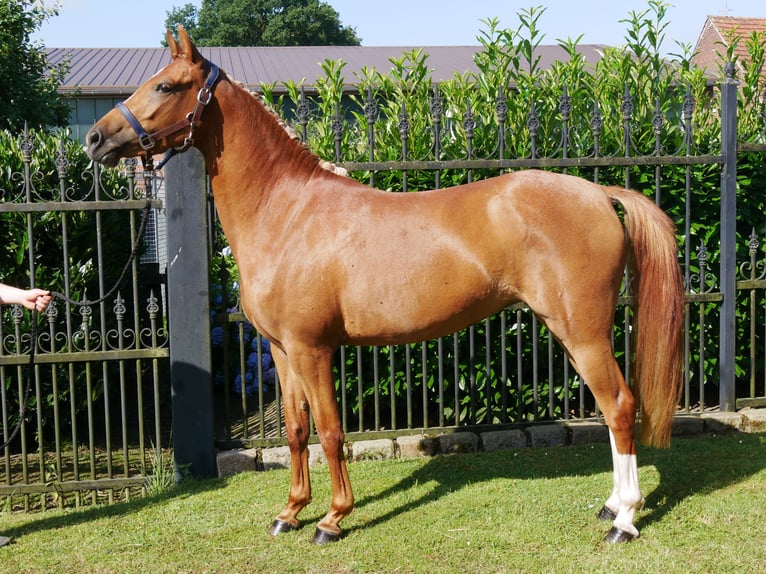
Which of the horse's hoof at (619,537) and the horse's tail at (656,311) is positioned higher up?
the horse's tail at (656,311)

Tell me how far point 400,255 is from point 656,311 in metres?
1.44

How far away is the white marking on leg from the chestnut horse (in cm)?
1

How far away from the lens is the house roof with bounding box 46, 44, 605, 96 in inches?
876

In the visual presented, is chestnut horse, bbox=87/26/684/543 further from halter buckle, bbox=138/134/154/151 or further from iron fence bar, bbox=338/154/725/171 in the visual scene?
iron fence bar, bbox=338/154/725/171

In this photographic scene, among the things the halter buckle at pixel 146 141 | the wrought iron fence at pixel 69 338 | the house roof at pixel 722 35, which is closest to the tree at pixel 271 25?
the house roof at pixel 722 35

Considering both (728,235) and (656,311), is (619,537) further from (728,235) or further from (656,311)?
(728,235)

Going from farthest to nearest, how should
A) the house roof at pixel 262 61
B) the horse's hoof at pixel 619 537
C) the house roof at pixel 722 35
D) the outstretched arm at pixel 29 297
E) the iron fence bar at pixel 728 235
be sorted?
the house roof at pixel 262 61, the house roof at pixel 722 35, the iron fence bar at pixel 728 235, the horse's hoof at pixel 619 537, the outstretched arm at pixel 29 297

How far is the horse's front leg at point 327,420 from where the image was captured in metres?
3.95

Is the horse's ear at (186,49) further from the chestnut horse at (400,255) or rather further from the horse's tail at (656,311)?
the horse's tail at (656,311)

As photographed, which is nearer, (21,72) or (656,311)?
(656,311)

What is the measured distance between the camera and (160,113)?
384cm

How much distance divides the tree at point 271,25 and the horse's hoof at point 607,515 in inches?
2051

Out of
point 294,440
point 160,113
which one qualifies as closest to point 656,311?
point 294,440

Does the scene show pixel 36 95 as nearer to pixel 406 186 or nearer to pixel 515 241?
pixel 406 186
